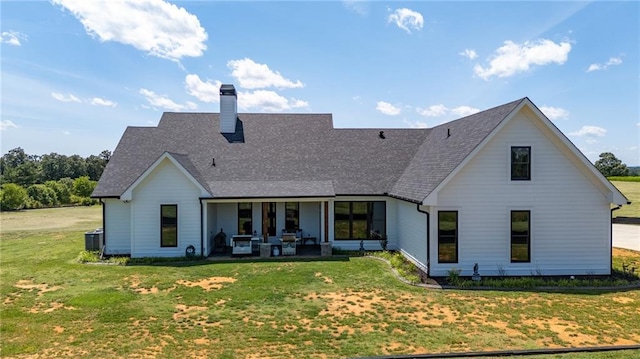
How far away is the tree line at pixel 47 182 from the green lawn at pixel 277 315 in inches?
942

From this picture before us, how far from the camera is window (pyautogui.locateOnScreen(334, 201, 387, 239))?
18.2 metres

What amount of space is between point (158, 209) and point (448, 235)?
1216 cm

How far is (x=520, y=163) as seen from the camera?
13.5 m

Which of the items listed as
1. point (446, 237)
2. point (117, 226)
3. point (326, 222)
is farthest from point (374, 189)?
point (117, 226)

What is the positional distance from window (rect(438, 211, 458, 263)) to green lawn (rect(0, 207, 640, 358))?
204 centimetres

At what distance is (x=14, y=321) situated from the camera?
923 centimetres

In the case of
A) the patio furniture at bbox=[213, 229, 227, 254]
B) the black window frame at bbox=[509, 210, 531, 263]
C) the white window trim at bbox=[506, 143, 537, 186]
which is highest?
the white window trim at bbox=[506, 143, 537, 186]

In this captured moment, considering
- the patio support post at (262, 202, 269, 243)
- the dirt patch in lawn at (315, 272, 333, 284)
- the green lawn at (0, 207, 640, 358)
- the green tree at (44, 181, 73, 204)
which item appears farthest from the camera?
the green tree at (44, 181, 73, 204)

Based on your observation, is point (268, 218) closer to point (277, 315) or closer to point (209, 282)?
point (209, 282)

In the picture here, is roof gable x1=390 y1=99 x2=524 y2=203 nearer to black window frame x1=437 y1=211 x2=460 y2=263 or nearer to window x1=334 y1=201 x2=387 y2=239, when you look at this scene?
black window frame x1=437 y1=211 x2=460 y2=263

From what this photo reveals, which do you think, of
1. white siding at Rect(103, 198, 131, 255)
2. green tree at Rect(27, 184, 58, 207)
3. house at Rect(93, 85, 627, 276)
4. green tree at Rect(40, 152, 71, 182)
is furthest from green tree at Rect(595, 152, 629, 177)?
green tree at Rect(40, 152, 71, 182)

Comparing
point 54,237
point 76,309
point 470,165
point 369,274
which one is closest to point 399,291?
point 369,274

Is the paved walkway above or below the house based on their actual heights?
below

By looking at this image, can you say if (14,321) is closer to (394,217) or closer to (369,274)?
(369,274)
